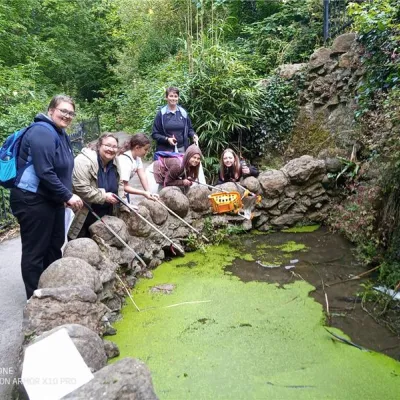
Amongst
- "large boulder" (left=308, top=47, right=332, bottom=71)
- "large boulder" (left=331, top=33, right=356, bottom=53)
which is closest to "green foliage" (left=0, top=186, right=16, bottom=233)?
"large boulder" (left=308, top=47, right=332, bottom=71)

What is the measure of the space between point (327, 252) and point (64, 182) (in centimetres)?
282

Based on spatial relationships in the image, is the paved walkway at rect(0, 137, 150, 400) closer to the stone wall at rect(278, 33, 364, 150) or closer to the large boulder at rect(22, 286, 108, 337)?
the large boulder at rect(22, 286, 108, 337)

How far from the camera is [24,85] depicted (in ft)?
23.7

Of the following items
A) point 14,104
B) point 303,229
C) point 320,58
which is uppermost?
point 320,58

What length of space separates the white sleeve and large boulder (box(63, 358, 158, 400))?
2.16 metres

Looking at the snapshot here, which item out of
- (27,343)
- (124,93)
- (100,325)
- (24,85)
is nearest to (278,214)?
(100,325)

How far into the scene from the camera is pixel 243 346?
2678mm

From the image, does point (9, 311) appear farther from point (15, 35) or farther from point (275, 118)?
point (15, 35)

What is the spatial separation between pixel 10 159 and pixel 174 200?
2.11 meters

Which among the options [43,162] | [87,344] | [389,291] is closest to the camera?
[87,344]

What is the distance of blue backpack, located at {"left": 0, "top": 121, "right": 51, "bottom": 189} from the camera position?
245cm

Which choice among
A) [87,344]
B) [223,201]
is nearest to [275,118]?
[223,201]

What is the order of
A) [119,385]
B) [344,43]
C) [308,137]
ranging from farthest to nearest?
1. [308,137]
2. [344,43]
3. [119,385]

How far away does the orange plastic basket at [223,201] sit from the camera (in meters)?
4.54
